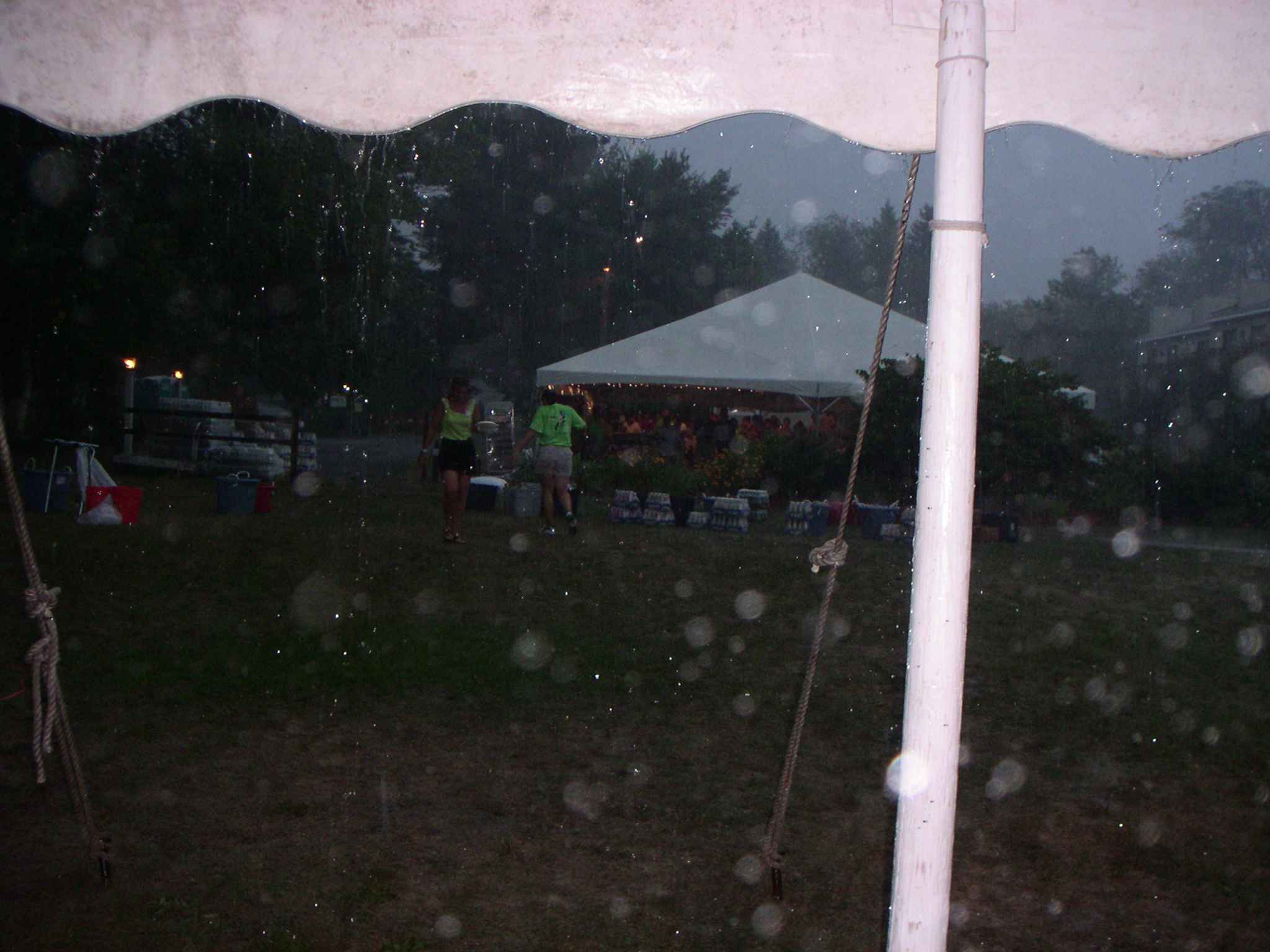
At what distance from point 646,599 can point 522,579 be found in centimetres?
120

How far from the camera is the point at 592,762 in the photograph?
197 inches

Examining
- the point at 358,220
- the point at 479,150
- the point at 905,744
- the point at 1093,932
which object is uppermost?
the point at 479,150

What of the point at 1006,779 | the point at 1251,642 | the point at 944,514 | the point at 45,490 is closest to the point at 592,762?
the point at 1006,779

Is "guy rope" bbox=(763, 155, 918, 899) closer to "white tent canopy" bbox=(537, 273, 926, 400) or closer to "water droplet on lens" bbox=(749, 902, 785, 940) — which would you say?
"water droplet on lens" bbox=(749, 902, 785, 940)

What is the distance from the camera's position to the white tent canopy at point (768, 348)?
15289mm

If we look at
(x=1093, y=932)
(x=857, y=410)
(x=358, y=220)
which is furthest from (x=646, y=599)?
(x=358, y=220)

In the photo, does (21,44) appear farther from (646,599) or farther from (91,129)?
(646,599)

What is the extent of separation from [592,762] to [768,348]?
11486mm

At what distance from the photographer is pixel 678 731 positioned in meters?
5.57

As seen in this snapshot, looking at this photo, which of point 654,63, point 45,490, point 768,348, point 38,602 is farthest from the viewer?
point 768,348

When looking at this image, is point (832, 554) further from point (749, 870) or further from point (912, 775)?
point (749, 870)

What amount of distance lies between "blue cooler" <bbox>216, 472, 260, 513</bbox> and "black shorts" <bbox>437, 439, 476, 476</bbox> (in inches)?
162

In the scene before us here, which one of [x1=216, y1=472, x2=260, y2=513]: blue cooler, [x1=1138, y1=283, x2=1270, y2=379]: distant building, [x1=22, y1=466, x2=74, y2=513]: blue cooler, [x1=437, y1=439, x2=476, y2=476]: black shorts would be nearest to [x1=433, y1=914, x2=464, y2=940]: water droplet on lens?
[x1=437, y1=439, x2=476, y2=476]: black shorts

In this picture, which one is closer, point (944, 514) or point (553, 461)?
point (944, 514)
